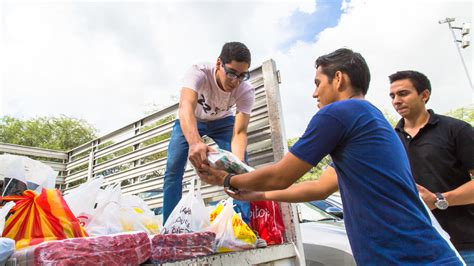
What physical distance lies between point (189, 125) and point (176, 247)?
2.91 ft

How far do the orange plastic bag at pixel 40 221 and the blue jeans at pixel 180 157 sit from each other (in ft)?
3.33

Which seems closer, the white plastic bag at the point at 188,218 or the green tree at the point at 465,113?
the white plastic bag at the point at 188,218

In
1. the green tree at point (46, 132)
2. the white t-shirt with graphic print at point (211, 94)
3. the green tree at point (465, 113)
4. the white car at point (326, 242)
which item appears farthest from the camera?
the green tree at point (465, 113)

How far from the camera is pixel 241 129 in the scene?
8.41ft

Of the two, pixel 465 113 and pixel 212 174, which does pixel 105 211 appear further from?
pixel 465 113

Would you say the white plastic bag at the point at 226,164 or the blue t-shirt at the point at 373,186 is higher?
the white plastic bag at the point at 226,164

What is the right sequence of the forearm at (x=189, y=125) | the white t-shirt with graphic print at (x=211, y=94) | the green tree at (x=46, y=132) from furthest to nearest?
the green tree at (x=46, y=132) → the white t-shirt with graphic print at (x=211, y=94) → the forearm at (x=189, y=125)

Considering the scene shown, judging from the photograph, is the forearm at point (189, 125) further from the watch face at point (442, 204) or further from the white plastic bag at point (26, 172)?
the watch face at point (442, 204)

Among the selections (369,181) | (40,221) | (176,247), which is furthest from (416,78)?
(40,221)

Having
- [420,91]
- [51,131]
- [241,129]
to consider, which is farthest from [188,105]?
[51,131]

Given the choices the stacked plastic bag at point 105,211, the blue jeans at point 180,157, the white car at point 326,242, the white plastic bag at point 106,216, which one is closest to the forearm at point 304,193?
the blue jeans at point 180,157

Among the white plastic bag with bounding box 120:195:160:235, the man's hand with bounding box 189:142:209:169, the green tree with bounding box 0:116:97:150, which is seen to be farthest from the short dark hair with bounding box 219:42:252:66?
the green tree with bounding box 0:116:97:150

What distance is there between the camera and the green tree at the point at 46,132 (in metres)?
16.6

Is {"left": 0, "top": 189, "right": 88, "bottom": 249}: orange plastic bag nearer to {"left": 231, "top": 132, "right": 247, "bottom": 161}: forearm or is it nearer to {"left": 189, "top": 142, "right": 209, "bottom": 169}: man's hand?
{"left": 189, "top": 142, "right": 209, "bottom": 169}: man's hand
